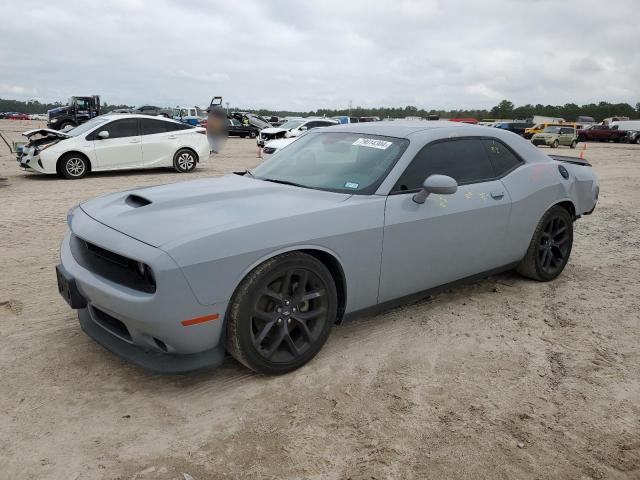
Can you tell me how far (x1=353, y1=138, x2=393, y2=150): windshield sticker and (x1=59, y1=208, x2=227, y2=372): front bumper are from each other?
1751 millimetres

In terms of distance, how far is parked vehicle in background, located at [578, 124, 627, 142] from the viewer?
39.4 metres

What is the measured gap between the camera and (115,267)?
276 cm

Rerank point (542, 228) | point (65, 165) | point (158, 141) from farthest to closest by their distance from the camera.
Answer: point (158, 141), point (65, 165), point (542, 228)

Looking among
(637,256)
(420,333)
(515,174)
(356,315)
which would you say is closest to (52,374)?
(356,315)

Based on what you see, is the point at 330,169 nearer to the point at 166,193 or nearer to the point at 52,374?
the point at 166,193

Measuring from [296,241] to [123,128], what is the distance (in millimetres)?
10094

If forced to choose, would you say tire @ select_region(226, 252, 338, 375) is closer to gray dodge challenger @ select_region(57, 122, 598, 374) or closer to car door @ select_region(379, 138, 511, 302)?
gray dodge challenger @ select_region(57, 122, 598, 374)

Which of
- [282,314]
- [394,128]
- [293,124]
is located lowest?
[282,314]

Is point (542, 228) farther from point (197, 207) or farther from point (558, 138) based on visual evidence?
point (558, 138)

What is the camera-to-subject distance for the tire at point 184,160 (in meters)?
12.5

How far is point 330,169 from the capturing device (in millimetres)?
3664

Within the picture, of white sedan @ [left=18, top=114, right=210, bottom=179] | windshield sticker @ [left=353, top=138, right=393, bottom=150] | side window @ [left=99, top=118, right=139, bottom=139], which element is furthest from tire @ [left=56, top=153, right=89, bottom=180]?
windshield sticker @ [left=353, top=138, right=393, bottom=150]

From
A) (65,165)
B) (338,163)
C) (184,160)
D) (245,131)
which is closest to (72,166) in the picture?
(65,165)

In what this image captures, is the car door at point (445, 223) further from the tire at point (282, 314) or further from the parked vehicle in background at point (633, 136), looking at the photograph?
the parked vehicle in background at point (633, 136)
